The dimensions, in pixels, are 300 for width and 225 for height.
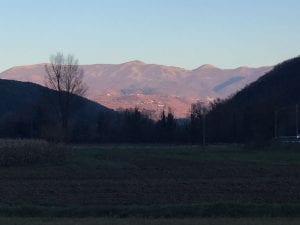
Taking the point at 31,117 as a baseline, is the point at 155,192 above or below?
below

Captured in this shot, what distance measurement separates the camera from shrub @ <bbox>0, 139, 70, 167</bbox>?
55.7 m

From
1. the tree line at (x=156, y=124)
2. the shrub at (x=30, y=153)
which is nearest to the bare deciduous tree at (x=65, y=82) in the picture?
the tree line at (x=156, y=124)

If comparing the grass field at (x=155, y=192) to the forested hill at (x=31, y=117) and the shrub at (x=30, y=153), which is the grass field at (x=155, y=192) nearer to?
the shrub at (x=30, y=153)

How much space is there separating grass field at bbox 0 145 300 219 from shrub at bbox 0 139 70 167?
10.2m

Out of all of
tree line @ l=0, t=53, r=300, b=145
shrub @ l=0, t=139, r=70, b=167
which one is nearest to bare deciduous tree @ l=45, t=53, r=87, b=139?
tree line @ l=0, t=53, r=300, b=145

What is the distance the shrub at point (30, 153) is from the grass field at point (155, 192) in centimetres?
1016

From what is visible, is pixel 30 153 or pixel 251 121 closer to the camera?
pixel 30 153

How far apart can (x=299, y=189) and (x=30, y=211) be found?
493 inches

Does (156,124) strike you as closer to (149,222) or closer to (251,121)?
(251,121)

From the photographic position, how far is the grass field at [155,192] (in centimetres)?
2180

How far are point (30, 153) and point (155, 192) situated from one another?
29204 millimetres

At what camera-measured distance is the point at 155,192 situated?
29.4 meters

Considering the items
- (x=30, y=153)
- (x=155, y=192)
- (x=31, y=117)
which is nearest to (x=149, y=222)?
(x=155, y=192)

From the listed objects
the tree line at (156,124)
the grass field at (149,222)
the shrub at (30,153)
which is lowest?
the grass field at (149,222)
